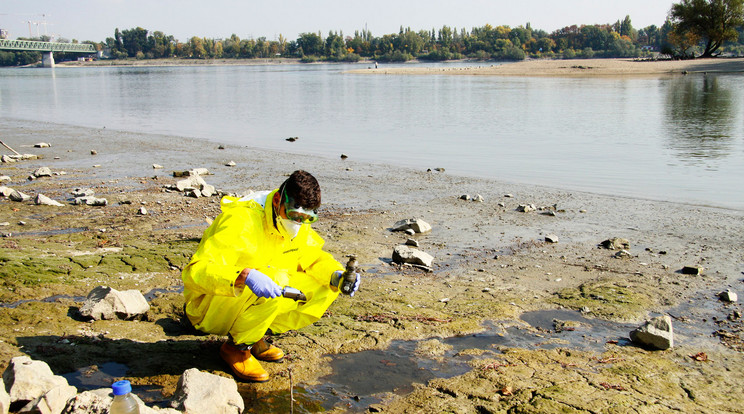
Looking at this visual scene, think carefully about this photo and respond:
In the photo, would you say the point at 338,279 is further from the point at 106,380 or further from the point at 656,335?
the point at 656,335

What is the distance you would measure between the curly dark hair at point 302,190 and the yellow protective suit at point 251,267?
0.72ft

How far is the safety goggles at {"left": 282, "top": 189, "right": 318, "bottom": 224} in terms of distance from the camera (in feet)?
12.0

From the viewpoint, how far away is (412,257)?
636cm

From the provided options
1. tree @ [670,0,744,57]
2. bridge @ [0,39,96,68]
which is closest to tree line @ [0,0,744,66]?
bridge @ [0,39,96,68]

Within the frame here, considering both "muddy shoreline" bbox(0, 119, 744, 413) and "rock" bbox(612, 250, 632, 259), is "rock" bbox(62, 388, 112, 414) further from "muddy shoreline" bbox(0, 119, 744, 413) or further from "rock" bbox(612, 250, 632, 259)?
"rock" bbox(612, 250, 632, 259)

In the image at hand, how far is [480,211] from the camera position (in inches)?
354

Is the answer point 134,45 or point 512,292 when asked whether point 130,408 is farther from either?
point 134,45

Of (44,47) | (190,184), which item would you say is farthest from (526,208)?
(44,47)

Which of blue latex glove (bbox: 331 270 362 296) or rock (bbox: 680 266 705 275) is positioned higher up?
blue latex glove (bbox: 331 270 362 296)

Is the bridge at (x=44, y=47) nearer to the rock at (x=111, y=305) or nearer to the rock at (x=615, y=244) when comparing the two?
the rock at (x=111, y=305)

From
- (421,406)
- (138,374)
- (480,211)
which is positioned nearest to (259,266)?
(138,374)

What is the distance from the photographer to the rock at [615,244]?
714 cm

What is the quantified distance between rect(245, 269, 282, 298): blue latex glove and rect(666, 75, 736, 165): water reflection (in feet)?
44.2

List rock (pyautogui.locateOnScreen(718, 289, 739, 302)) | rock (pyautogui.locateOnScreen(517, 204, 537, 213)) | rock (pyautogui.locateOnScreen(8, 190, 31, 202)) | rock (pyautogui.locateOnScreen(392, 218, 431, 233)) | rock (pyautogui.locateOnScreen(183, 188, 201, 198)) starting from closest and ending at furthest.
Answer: rock (pyautogui.locateOnScreen(718, 289, 739, 302))
rock (pyautogui.locateOnScreen(392, 218, 431, 233))
rock (pyautogui.locateOnScreen(8, 190, 31, 202))
rock (pyautogui.locateOnScreen(517, 204, 537, 213))
rock (pyautogui.locateOnScreen(183, 188, 201, 198))
